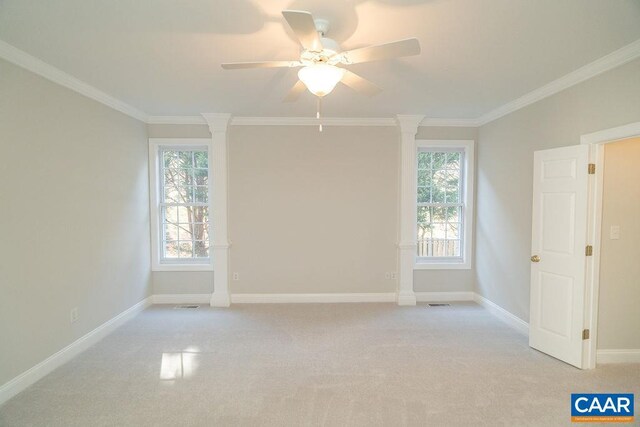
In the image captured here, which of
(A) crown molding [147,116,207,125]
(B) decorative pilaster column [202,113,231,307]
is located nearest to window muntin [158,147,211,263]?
(B) decorative pilaster column [202,113,231,307]

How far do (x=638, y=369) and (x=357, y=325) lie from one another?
2.52 metres

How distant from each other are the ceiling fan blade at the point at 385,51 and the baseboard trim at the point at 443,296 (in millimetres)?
3617

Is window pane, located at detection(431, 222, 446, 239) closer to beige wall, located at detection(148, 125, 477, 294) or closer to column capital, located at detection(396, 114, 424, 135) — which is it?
beige wall, located at detection(148, 125, 477, 294)

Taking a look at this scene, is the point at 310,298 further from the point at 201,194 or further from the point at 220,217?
the point at 201,194

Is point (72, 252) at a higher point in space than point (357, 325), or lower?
higher

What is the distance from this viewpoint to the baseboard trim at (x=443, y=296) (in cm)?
454

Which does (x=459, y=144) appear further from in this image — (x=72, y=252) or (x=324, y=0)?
(x=72, y=252)

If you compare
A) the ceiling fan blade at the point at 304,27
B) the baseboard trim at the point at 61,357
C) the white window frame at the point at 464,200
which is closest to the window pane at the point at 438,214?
the white window frame at the point at 464,200

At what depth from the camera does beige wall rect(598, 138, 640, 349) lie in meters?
2.75

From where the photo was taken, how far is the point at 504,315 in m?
3.82

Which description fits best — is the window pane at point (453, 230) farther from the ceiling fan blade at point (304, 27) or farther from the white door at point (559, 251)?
the ceiling fan blade at point (304, 27)

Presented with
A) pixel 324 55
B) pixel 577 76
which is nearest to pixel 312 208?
pixel 324 55

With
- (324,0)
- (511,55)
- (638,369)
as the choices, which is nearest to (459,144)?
(511,55)

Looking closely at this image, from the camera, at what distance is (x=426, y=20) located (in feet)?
6.54
